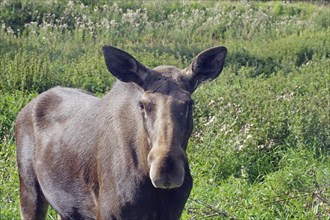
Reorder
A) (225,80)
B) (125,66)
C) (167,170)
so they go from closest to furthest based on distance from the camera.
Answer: (167,170), (125,66), (225,80)

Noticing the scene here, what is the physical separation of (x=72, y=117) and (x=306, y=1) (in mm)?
21768

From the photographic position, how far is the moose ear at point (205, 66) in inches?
216

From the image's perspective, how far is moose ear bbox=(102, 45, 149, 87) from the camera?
5.39 meters

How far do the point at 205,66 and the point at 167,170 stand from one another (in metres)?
1.26

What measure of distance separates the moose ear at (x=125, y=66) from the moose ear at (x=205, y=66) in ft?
1.18

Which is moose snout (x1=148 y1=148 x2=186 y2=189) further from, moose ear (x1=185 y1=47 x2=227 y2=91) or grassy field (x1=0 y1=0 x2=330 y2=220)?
grassy field (x1=0 y1=0 x2=330 y2=220)

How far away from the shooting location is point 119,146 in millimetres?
5559

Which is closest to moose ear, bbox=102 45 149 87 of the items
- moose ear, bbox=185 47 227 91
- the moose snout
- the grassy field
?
moose ear, bbox=185 47 227 91

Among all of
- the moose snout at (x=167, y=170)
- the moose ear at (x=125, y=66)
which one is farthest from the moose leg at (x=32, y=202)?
the moose snout at (x=167, y=170)

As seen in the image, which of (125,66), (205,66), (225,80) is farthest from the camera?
(225,80)

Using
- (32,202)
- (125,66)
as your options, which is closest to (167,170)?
(125,66)

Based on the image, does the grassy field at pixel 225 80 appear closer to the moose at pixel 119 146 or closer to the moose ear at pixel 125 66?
the moose at pixel 119 146

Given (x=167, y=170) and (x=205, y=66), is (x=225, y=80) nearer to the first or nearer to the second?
(x=205, y=66)

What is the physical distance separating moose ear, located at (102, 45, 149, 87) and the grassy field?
7.72 ft
